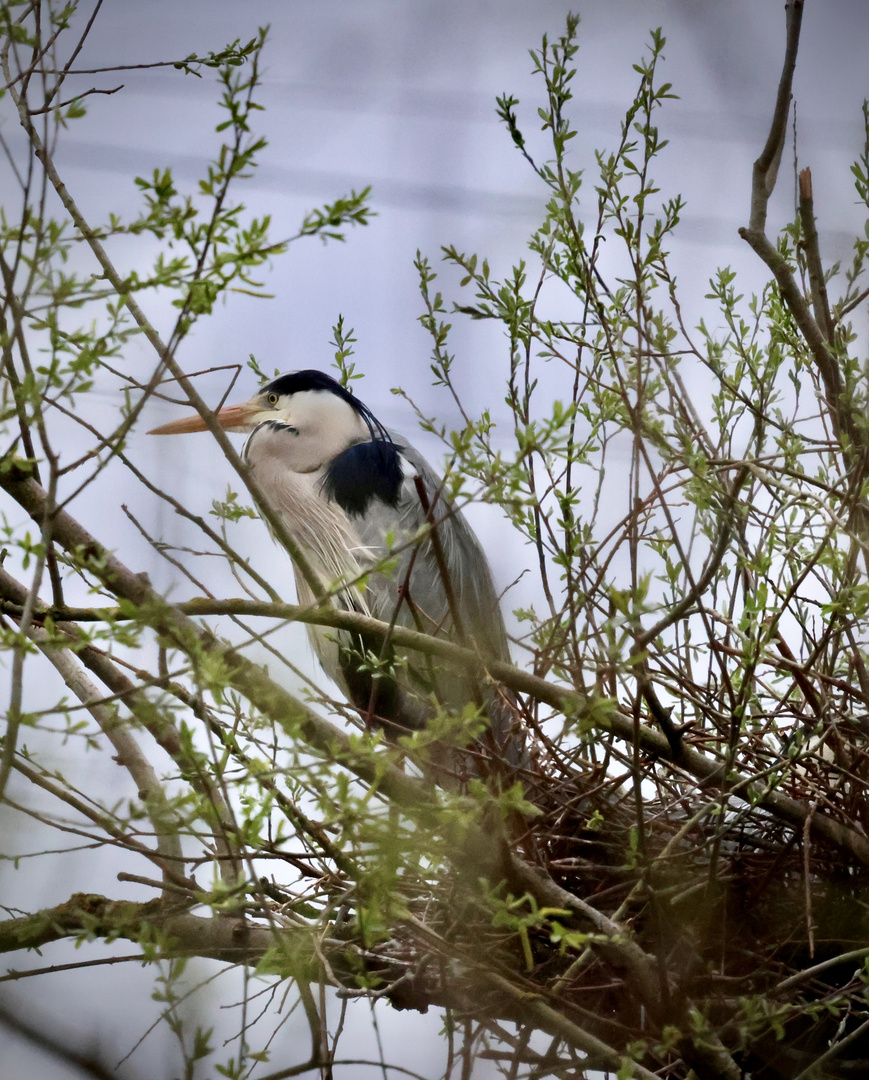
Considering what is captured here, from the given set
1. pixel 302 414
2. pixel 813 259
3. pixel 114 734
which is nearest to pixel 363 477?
pixel 302 414

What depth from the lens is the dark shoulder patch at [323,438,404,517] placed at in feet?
5.62

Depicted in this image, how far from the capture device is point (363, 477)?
68.1 inches

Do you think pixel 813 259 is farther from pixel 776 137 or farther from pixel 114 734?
pixel 114 734

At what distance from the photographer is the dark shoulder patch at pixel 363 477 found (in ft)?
5.62

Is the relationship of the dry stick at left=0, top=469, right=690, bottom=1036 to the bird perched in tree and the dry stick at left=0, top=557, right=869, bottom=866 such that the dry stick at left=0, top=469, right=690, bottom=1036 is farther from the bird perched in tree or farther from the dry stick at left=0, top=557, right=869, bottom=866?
the bird perched in tree

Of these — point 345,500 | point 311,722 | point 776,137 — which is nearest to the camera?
point 311,722

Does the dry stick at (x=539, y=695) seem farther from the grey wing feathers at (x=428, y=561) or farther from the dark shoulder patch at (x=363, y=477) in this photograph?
the dark shoulder patch at (x=363, y=477)

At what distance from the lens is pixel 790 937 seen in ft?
3.28

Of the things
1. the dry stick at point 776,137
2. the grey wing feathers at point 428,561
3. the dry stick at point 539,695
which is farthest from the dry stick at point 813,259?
the grey wing feathers at point 428,561

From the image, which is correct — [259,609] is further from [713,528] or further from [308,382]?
[308,382]

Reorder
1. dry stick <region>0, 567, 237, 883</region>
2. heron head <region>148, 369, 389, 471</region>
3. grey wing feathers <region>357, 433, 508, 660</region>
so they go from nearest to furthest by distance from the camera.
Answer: dry stick <region>0, 567, 237, 883</region> → grey wing feathers <region>357, 433, 508, 660</region> → heron head <region>148, 369, 389, 471</region>

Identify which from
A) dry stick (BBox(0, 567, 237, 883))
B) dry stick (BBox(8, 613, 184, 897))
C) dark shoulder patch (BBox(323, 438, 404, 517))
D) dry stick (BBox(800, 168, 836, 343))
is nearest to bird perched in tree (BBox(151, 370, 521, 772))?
dark shoulder patch (BBox(323, 438, 404, 517))

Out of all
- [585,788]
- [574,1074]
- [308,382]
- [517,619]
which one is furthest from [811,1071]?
[308,382]

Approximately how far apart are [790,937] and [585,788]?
0.24 meters
